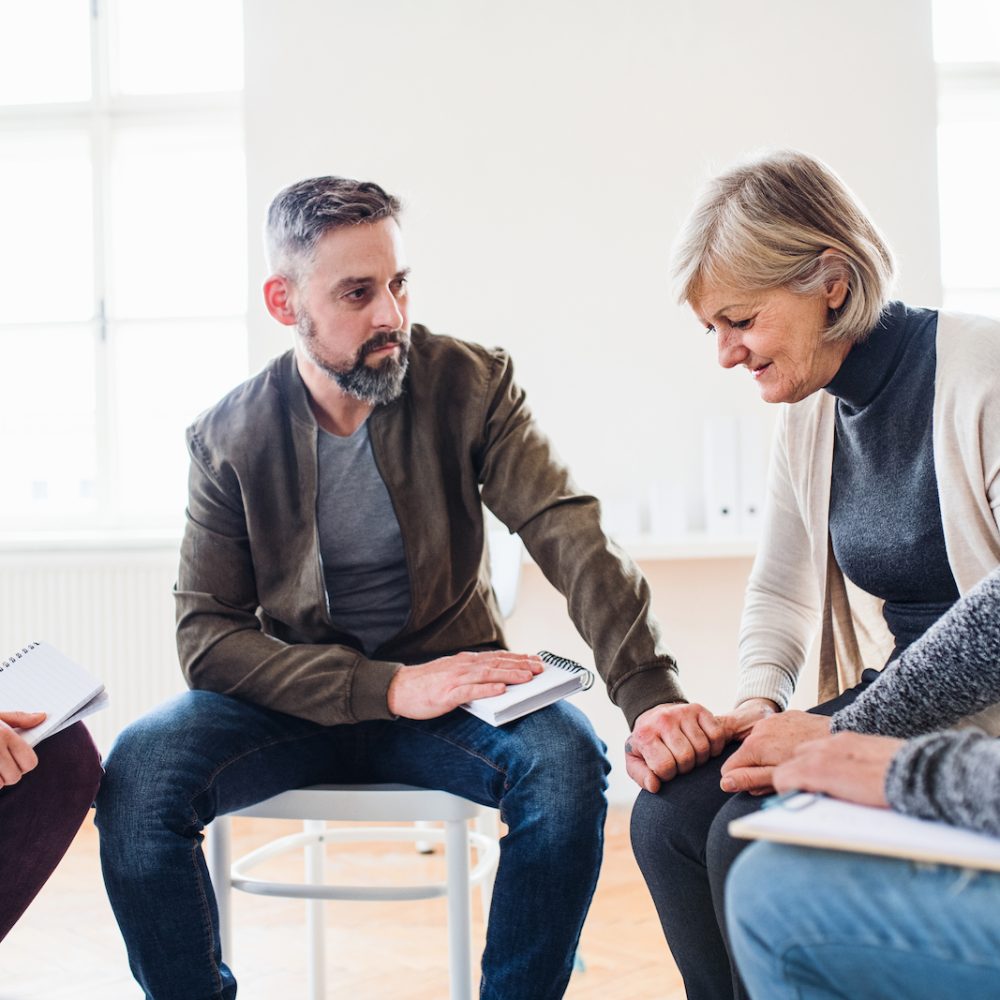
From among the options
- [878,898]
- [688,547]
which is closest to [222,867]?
[878,898]

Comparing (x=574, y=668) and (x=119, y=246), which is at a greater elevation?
(x=119, y=246)

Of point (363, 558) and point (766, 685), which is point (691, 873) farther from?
point (363, 558)

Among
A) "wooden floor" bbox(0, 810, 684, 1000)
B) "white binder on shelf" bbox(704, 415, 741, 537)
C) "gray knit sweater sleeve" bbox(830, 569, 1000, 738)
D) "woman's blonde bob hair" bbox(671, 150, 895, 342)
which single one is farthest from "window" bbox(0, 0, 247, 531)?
"gray knit sweater sleeve" bbox(830, 569, 1000, 738)

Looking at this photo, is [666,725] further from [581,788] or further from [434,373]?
[434,373]

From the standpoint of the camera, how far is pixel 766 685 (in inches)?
62.2

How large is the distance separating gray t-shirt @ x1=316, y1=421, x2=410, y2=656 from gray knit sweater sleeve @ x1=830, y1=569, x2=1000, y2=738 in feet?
2.49

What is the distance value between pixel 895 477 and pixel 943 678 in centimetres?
35

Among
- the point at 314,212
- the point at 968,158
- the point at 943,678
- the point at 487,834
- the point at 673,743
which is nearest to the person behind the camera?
the point at 943,678

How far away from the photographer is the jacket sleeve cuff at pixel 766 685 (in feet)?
5.16

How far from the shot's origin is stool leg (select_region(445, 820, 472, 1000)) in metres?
1.52

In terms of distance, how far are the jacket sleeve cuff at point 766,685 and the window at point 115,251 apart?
273 cm

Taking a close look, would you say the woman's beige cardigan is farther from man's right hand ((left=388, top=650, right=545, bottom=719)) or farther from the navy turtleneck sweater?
man's right hand ((left=388, top=650, right=545, bottom=719))

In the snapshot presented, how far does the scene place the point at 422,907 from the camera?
104 inches

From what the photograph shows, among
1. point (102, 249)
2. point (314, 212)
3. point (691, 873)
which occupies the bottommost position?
point (691, 873)
